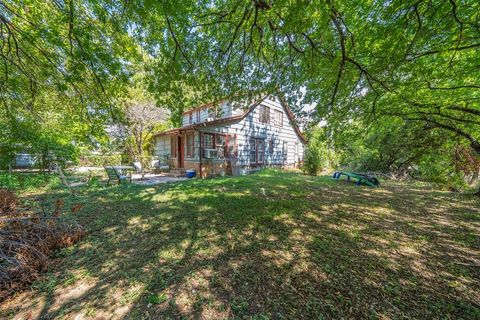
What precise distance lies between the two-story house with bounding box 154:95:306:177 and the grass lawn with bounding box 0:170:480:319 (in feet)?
20.5

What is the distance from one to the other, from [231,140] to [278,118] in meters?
5.37

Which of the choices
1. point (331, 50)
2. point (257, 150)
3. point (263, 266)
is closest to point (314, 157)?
point (257, 150)

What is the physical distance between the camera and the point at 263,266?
235 cm

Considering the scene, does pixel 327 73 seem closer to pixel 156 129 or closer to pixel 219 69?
pixel 219 69

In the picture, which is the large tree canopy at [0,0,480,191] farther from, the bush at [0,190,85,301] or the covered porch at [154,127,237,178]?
the covered porch at [154,127,237,178]

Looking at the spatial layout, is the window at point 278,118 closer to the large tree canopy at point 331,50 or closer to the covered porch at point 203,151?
the covered porch at point 203,151

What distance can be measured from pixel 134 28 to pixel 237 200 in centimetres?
509

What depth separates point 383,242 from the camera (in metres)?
2.99

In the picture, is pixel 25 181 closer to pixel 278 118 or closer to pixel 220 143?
pixel 220 143

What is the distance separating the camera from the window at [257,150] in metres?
12.5

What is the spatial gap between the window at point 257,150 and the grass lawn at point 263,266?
322 inches

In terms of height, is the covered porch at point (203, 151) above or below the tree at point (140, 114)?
below

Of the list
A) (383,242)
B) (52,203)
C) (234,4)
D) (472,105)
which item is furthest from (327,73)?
(52,203)

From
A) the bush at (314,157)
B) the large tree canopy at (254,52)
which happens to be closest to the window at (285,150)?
the bush at (314,157)
